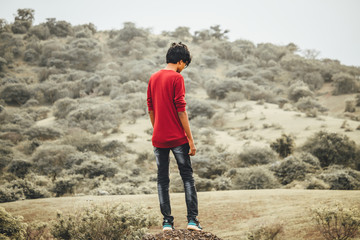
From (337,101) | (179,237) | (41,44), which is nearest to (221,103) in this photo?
(337,101)

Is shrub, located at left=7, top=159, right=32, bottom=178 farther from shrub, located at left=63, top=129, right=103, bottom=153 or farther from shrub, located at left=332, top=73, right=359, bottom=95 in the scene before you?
shrub, located at left=332, top=73, right=359, bottom=95

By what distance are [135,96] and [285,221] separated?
24265mm

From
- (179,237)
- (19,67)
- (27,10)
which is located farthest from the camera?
(27,10)

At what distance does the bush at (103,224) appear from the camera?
3.88m

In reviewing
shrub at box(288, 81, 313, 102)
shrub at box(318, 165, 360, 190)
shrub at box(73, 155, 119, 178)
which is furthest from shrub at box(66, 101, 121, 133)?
shrub at box(288, 81, 313, 102)

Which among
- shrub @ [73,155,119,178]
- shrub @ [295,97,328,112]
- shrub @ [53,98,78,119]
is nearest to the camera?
shrub @ [73,155,119,178]

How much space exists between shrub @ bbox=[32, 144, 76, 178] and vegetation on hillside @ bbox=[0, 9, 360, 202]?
48mm

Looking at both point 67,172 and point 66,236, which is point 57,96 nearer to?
point 67,172

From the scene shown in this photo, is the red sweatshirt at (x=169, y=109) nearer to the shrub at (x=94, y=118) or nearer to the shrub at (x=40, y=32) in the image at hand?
the shrub at (x=94, y=118)

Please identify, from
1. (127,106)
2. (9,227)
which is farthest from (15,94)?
(9,227)

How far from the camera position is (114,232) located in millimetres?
3920

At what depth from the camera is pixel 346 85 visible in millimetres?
32344

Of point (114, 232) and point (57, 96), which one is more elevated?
point (57, 96)

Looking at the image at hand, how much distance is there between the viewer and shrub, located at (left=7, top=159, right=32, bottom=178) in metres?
12.3
